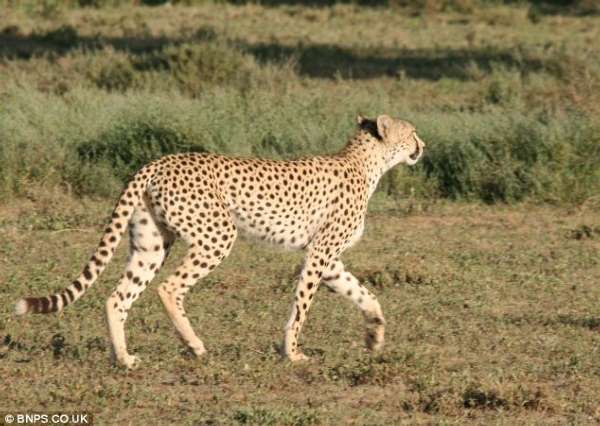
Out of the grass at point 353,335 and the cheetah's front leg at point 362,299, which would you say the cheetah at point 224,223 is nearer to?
the cheetah's front leg at point 362,299

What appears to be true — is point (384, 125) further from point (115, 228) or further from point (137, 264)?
point (115, 228)

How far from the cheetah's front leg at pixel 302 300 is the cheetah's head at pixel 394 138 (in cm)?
91

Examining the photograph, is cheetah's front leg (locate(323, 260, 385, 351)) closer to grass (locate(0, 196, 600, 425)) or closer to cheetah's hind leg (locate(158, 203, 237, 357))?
grass (locate(0, 196, 600, 425))

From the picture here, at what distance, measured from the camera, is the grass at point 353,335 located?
20.3 ft

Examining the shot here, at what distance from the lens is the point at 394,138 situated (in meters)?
7.79

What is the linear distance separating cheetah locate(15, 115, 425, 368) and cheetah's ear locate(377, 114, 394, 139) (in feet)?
0.04

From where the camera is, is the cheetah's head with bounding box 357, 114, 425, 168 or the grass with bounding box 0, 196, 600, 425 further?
the cheetah's head with bounding box 357, 114, 425, 168

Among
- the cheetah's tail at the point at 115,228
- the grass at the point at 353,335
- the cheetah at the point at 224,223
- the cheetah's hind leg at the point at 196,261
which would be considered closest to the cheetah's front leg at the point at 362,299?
the cheetah at the point at 224,223

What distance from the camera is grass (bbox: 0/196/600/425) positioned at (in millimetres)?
6180

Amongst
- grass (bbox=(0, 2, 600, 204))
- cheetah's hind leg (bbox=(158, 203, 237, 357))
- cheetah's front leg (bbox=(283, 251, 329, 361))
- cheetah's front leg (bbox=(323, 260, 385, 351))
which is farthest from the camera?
grass (bbox=(0, 2, 600, 204))

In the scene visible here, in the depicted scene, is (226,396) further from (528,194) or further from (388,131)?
(528,194)

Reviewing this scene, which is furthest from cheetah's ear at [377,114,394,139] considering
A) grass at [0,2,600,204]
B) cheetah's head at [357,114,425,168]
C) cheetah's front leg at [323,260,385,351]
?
grass at [0,2,600,204]

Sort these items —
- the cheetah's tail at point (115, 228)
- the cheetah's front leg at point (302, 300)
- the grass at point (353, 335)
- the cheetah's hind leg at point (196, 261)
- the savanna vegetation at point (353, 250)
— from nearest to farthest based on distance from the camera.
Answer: the grass at point (353, 335), the savanna vegetation at point (353, 250), the cheetah's tail at point (115, 228), the cheetah's hind leg at point (196, 261), the cheetah's front leg at point (302, 300)

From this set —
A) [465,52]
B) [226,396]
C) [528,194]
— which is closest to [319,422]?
[226,396]
